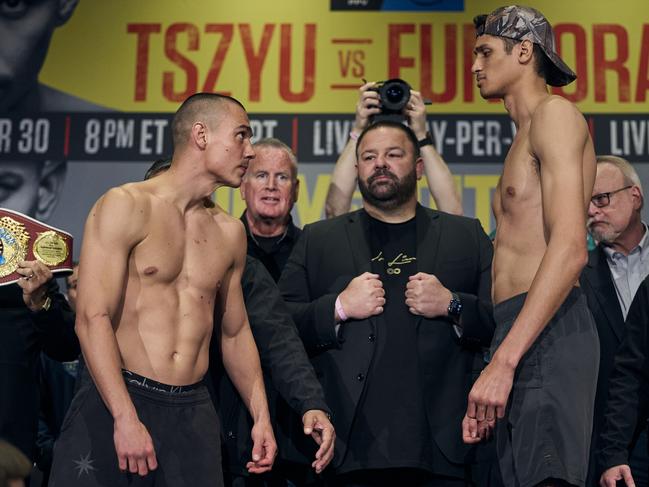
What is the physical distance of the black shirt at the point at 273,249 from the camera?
10.7 ft

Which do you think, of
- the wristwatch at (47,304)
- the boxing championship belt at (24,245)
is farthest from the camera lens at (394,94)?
the wristwatch at (47,304)

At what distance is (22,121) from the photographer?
15.1ft

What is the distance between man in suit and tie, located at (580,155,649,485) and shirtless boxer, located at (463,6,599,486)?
3.06ft

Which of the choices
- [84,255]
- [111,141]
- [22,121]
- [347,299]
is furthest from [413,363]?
[22,121]

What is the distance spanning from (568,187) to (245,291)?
3.67ft

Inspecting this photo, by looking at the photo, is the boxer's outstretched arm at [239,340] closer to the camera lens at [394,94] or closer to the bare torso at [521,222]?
the bare torso at [521,222]

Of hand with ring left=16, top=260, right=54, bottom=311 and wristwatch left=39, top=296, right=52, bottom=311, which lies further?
wristwatch left=39, top=296, right=52, bottom=311

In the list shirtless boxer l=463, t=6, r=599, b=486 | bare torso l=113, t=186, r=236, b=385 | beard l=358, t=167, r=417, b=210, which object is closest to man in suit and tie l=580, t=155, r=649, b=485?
beard l=358, t=167, r=417, b=210

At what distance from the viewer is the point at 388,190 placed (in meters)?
2.91

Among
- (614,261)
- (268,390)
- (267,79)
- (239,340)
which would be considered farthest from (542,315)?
(267,79)

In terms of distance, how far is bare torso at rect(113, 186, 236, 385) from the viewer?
2.20 metres

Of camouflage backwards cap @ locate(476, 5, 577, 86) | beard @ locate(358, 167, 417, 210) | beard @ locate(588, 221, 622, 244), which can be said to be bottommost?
beard @ locate(588, 221, 622, 244)

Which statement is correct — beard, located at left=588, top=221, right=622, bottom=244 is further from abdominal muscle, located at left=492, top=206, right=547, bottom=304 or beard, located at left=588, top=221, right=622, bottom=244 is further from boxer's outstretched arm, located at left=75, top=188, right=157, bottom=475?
boxer's outstretched arm, located at left=75, top=188, right=157, bottom=475

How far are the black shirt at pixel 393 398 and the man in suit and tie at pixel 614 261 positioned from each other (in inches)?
28.2
